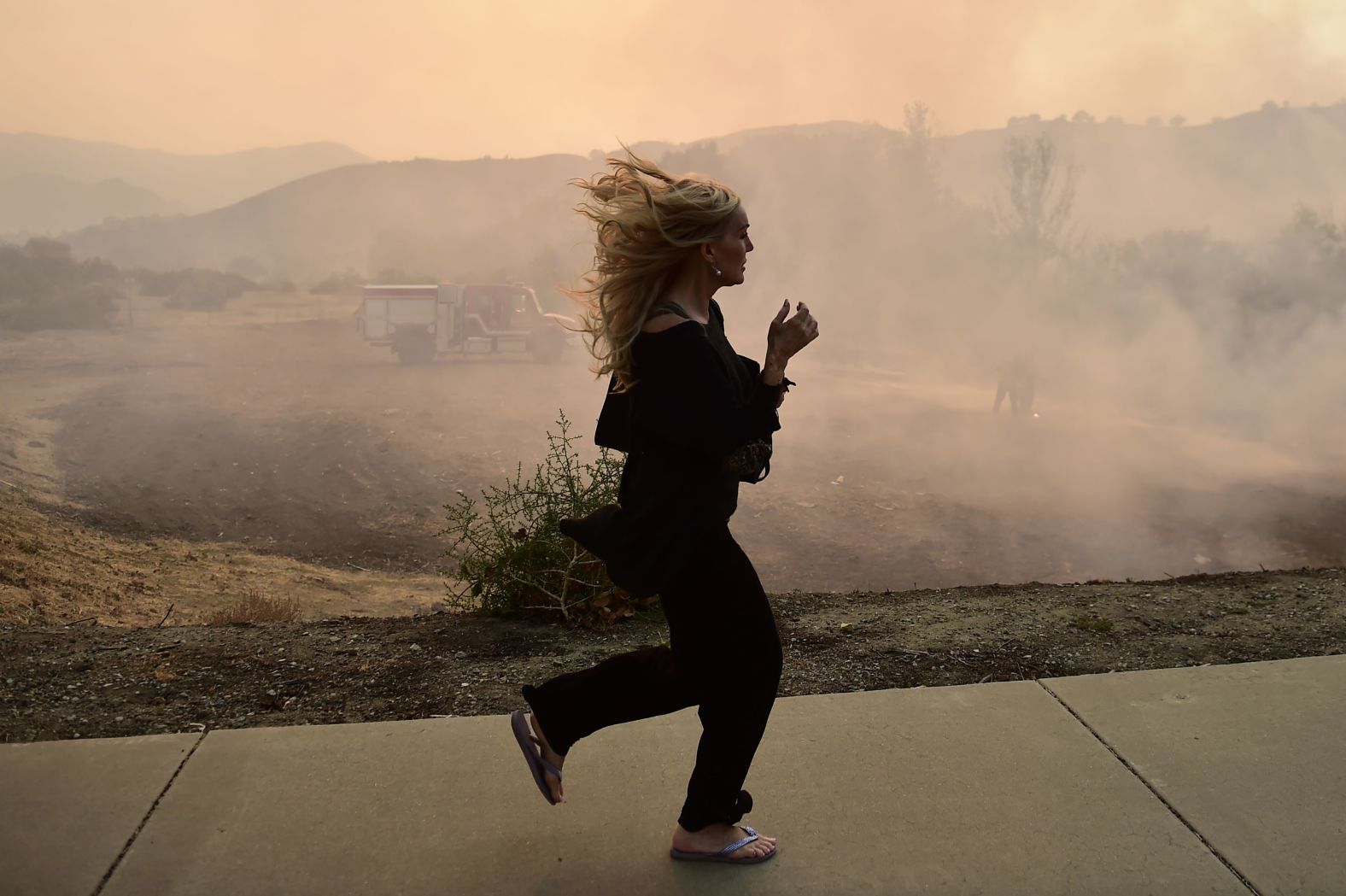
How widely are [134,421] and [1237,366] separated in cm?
1691

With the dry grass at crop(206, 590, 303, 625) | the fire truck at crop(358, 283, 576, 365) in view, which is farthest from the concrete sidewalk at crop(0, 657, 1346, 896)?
the fire truck at crop(358, 283, 576, 365)

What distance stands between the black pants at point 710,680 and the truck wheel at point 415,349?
1991 centimetres

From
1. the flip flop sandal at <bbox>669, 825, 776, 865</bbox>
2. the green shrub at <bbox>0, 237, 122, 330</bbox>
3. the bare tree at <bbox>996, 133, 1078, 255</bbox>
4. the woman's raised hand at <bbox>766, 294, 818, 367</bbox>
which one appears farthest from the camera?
the bare tree at <bbox>996, 133, 1078, 255</bbox>

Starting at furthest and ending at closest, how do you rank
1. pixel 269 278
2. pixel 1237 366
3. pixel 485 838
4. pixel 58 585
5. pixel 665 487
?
1. pixel 269 278
2. pixel 1237 366
3. pixel 58 585
4. pixel 485 838
5. pixel 665 487

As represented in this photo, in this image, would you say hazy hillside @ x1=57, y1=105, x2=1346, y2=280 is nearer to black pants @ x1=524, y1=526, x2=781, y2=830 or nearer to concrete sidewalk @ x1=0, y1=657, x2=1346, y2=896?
concrete sidewalk @ x1=0, y1=657, x2=1346, y2=896

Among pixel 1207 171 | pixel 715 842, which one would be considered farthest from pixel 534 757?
pixel 1207 171

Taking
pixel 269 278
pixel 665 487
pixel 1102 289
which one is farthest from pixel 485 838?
pixel 269 278

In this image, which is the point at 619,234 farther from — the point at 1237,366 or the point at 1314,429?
the point at 1237,366

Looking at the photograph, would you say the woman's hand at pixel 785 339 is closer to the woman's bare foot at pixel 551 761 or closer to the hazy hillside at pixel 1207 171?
the woman's bare foot at pixel 551 761

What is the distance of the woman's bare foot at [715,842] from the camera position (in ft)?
7.42

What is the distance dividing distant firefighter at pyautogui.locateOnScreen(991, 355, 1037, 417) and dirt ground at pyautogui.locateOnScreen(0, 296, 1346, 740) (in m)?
0.36

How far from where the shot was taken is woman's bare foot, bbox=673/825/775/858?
2.26 meters

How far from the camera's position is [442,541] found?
1029 cm

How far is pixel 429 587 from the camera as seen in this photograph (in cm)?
825
